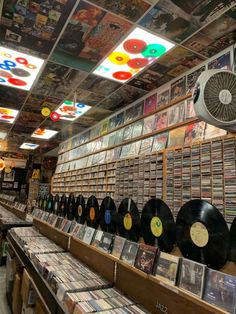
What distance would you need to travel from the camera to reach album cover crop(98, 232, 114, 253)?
2.02 meters

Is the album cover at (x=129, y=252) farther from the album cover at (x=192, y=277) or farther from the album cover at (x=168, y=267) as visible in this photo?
the album cover at (x=192, y=277)

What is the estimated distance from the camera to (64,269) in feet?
7.41

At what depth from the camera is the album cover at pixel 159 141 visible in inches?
155

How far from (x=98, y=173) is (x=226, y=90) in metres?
3.93

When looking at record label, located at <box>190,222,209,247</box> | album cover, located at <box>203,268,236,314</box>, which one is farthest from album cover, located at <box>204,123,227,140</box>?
album cover, located at <box>203,268,236,314</box>

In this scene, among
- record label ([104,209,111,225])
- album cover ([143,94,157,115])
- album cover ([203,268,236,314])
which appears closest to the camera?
album cover ([203,268,236,314])

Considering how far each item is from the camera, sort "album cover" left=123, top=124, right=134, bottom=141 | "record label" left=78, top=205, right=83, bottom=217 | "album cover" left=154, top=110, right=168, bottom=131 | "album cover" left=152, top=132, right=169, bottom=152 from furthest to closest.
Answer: "album cover" left=123, top=124, right=134, bottom=141 < "album cover" left=154, top=110, right=168, bottom=131 < "album cover" left=152, top=132, right=169, bottom=152 < "record label" left=78, top=205, right=83, bottom=217

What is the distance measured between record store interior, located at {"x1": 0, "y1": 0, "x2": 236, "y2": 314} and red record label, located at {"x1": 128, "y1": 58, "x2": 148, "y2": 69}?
0.03 m

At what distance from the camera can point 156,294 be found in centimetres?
148

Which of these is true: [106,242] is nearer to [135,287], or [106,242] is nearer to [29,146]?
[135,287]

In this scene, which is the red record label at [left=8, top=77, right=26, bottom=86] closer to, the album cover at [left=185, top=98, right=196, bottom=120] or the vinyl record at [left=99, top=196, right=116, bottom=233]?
the album cover at [left=185, top=98, right=196, bottom=120]

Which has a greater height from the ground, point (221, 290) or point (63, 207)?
point (63, 207)

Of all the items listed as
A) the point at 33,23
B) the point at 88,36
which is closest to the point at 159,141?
the point at 88,36

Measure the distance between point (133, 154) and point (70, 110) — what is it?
203cm
